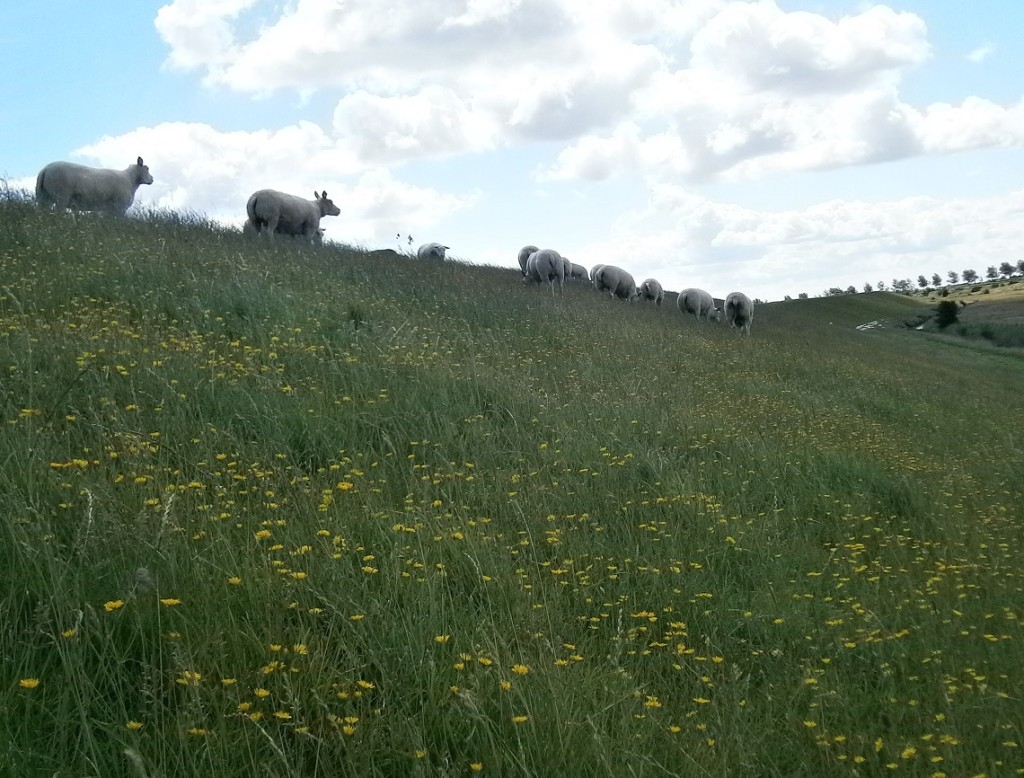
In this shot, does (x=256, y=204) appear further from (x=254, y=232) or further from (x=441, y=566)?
(x=441, y=566)

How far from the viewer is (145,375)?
6.65 m

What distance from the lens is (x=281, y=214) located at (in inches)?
798

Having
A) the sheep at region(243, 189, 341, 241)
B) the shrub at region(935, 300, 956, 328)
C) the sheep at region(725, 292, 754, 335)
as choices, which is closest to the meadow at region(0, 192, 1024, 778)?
the sheep at region(243, 189, 341, 241)

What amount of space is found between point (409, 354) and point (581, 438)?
8.35 ft

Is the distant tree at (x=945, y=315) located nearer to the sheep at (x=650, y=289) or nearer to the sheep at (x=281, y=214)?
the sheep at (x=650, y=289)

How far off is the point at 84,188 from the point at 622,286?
17525 millimetres

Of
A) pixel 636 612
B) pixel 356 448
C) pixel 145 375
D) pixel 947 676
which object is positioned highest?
pixel 145 375

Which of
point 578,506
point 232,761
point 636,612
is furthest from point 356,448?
point 232,761

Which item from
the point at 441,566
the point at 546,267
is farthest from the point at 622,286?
the point at 441,566

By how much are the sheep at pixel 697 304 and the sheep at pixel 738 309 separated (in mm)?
1215

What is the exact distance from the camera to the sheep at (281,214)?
65.3 feet

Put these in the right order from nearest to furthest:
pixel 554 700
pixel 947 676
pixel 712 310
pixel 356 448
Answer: pixel 554 700 < pixel 947 676 < pixel 356 448 < pixel 712 310

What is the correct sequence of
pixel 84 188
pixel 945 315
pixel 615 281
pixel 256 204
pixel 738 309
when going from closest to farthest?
pixel 84 188
pixel 256 204
pixel 738 309
pixel 615 281
pixel 945 315

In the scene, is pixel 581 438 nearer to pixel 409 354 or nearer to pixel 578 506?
pixel 578 506
